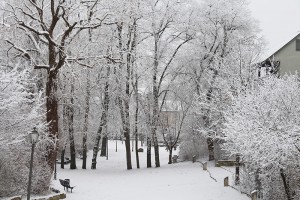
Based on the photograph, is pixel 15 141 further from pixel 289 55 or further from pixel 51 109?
pixel 289 55

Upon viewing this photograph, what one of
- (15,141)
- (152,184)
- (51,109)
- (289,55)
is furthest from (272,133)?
(289,55)

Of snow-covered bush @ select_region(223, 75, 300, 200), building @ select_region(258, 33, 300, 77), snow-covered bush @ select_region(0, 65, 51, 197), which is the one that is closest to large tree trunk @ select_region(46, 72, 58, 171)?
snow-covered bush @ select_region(0, 65, 51, 197)

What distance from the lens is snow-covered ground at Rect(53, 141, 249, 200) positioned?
68.5ft

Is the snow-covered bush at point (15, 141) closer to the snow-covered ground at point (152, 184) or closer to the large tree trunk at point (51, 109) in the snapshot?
the large tree trunk at point (51, 109)

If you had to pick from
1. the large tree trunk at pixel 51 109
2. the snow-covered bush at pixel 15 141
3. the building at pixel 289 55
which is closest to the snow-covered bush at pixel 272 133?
the snow-covered bush at pixel 15 141

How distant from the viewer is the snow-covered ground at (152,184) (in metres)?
20.9

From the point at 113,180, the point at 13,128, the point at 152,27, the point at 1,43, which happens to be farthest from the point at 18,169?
the point at 152,27

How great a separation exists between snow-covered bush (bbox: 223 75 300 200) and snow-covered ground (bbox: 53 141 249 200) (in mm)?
2855

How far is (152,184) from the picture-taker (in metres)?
26.2

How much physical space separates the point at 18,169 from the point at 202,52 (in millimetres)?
21726

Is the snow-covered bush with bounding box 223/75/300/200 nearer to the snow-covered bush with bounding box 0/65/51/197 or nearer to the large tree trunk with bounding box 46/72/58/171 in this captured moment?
the snow-covered bush with bounding box 0/65/51/197

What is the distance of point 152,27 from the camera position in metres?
34.3

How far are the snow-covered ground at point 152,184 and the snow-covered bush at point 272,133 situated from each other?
286 cm

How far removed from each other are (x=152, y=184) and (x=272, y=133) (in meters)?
13.0
